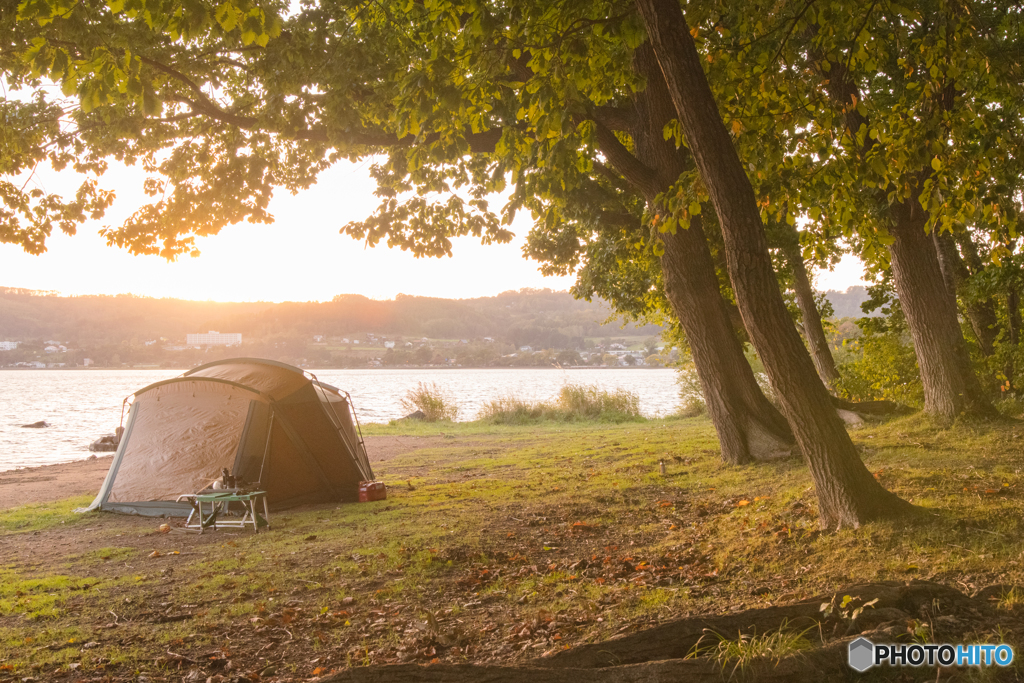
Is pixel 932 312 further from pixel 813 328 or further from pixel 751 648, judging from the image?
pixel 751 648

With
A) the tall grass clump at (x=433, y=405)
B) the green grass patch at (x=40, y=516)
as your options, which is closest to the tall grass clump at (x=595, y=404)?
the tall grass clump at (x=433, y=405)

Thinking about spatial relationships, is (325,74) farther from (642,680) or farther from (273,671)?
(642,680)

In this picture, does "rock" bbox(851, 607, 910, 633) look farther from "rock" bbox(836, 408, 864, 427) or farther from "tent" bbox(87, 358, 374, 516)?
"rock" bbox(836, 408, 864, 427)

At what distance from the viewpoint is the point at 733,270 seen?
5117 millimetres

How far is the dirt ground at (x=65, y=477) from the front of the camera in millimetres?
11586

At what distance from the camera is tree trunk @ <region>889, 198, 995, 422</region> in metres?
9.11

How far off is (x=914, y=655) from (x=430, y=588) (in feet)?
11.7

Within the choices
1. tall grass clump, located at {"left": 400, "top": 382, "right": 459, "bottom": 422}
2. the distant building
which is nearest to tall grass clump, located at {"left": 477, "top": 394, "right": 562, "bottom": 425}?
tall grass clump, located at {"left": 400, "top": 382, "right": 459, "bottom": 422}

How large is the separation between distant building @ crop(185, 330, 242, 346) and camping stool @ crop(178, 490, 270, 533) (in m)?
83.8

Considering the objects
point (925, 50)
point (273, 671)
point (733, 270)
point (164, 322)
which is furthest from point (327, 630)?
point (164, 322)

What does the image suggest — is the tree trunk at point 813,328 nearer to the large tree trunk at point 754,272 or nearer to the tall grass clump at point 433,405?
the large tree trunk at point 754,272

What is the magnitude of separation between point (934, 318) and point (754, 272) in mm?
5715

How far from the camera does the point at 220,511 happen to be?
8828 millimetres

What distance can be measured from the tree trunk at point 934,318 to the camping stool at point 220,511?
9.15 m
